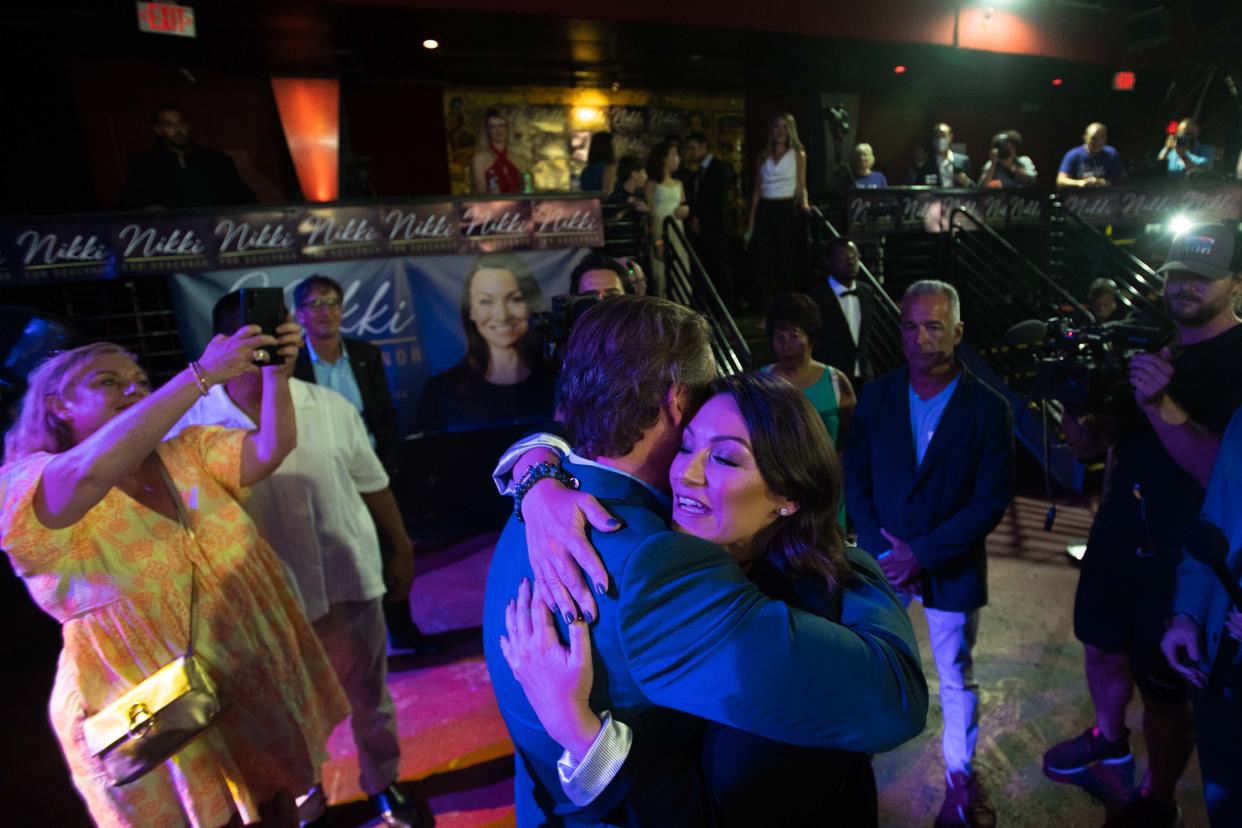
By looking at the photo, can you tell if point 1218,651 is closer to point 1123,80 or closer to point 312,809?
point 312,809

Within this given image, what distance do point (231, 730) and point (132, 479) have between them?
2.80ft

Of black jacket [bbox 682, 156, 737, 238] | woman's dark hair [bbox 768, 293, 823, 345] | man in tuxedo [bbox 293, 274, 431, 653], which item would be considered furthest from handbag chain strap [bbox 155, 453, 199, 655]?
black jacket [bbox 682, 156, 737, 238]

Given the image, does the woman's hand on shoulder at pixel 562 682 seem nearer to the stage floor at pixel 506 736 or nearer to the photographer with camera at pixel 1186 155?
the stage floor at pixel 506 736

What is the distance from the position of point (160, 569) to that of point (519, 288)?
14.3 ft

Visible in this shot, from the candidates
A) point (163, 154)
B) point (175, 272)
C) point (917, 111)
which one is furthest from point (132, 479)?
point (917, 111)

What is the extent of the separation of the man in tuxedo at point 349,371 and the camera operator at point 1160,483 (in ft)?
10.9

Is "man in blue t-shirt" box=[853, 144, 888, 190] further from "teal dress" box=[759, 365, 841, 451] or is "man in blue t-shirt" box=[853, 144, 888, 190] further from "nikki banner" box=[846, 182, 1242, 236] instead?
"teal dress" box=[759, 365, 841, 451]

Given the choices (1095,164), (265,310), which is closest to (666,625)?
(265,310)

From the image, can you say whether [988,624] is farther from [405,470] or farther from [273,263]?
[273,263]

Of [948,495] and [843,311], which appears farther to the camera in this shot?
[843,311]

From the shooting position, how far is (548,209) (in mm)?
5926

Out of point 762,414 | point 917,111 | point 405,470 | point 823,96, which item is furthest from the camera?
point 917,111

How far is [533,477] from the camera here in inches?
54.3

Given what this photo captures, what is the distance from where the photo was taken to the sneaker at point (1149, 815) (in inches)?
98.6
